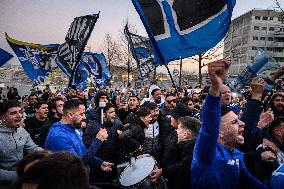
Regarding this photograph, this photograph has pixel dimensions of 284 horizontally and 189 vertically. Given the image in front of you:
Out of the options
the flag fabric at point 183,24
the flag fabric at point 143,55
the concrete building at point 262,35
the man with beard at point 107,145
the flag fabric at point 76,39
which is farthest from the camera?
the concrete building at point 262,35

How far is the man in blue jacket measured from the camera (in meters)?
2.21

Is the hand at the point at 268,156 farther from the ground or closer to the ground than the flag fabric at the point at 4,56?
closer to the ground

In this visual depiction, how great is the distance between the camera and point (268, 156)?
3316 millimetres

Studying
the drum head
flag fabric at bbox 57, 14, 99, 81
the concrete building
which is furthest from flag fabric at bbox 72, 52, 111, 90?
the concrete building

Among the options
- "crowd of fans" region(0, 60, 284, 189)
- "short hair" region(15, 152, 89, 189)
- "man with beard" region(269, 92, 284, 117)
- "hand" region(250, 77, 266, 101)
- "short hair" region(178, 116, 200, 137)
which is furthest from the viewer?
"man with beard" region(269, 92, 284, 117)

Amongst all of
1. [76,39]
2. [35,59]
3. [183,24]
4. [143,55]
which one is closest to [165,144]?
[183,24]

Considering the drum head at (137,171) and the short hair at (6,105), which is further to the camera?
the short hair at (6,105)

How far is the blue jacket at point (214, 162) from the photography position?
7.47 ft

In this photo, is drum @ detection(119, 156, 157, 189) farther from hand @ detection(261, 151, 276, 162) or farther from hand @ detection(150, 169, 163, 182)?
hand @ detection(261, 151, 276, 162)

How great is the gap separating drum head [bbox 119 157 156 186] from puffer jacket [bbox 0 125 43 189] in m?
1.36

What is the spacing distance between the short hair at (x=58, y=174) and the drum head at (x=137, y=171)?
237cm

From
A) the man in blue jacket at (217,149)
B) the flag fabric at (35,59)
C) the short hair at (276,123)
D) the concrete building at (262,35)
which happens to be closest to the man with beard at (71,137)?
the man in blue jacket at (217,149)

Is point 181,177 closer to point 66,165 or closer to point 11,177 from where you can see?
point 11,177

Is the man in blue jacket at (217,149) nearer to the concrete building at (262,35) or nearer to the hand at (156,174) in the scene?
the hand at (156,174)
